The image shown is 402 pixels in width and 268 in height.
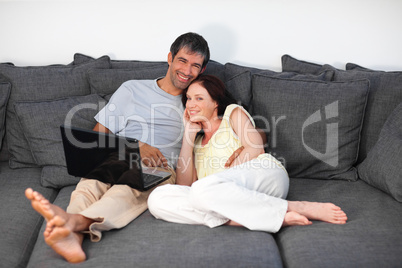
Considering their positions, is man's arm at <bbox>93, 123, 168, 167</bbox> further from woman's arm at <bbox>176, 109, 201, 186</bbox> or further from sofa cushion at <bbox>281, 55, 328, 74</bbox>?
sofa cushion at <bbox>281, 55, 328, 74</bbox>

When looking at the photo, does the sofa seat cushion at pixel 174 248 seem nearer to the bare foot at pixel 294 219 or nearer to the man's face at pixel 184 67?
the bare foot at pixel 294 219

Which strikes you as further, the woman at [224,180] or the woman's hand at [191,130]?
the woman's hand at [191,130]

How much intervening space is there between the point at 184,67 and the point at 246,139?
1.77 feet

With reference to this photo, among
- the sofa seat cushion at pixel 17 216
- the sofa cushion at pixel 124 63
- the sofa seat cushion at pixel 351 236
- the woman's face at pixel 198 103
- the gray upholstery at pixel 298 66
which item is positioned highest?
the gray upholstery at pixel 298 66

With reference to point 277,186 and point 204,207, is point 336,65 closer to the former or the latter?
point 277,186

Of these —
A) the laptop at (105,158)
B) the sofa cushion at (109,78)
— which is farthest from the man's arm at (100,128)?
the laptop at (105,158)

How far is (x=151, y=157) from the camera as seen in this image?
2145 mm

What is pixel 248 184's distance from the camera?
184 cm

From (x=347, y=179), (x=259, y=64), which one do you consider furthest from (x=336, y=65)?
(x=347, y=179)

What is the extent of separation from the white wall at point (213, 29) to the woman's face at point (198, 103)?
2.15 ft

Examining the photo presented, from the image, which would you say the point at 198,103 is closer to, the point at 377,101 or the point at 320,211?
the point at 320,211

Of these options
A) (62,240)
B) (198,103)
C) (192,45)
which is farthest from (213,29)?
(62,240)

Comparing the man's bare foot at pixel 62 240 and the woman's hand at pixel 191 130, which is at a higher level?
the woman's hand at pixel 191 130

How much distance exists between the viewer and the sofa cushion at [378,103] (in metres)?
2.18
